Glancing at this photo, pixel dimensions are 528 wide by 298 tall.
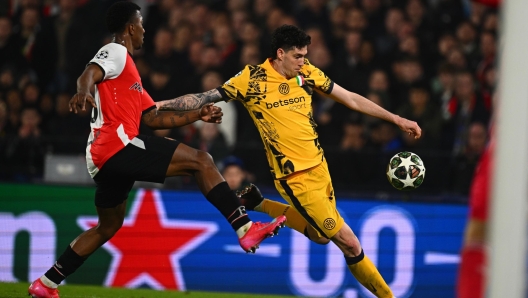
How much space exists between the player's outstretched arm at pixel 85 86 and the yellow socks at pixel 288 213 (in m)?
2.41

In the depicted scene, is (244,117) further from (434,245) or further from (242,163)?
(434,245)

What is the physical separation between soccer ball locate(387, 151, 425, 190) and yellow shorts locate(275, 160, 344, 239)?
592 millimetres

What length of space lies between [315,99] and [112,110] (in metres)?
5.71

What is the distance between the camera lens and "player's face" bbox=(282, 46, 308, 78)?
6.90 m

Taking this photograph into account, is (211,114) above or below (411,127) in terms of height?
above

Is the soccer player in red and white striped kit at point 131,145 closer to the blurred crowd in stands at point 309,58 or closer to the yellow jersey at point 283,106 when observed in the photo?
the yellow jersey at point 283,106

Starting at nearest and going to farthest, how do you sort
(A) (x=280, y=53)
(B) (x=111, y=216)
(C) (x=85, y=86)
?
1. (C) (x=85, y=86)
2. (B) (x=111, y=216)
3. (A) (x=280, y=53)

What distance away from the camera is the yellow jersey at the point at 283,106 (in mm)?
7008

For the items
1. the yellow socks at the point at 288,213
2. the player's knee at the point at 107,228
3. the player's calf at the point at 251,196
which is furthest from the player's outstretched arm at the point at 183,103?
the yellow socks at the point at 288,213

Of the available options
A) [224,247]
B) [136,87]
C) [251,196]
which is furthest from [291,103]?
[224,247]

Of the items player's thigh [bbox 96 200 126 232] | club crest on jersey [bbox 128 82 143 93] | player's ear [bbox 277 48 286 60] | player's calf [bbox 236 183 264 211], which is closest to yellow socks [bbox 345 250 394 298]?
player's calf [bbox 236 183 264 211]

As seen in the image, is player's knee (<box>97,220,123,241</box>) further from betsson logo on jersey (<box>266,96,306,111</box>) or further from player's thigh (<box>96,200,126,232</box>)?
betsson logo on jersey (<box>266,96,306,111</box>)

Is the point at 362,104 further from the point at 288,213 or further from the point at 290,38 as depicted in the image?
the point at 288,213

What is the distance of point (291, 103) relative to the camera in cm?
704
